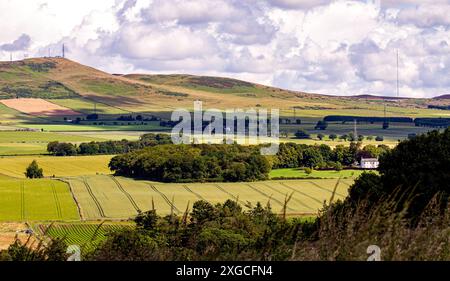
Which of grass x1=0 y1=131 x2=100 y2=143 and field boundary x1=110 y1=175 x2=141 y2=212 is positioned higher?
grass x1=0 y1=131 x2=100 y2=143

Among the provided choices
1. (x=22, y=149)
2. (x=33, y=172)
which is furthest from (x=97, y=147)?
(x=33, y=172)

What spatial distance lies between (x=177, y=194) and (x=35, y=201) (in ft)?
52.7

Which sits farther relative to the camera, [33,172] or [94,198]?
[33,172]

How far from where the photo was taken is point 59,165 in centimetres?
12525

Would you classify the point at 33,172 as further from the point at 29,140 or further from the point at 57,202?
the point at 29,140

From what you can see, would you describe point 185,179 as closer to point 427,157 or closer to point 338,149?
point 338,149

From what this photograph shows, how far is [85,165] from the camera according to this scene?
127 meters

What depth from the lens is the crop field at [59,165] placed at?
11759 centimetres

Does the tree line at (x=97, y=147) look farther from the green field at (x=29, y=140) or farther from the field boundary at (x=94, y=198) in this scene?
the field boundary at (x=94, y=198)

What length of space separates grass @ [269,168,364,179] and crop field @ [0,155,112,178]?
27.3m

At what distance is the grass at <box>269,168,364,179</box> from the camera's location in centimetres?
10962

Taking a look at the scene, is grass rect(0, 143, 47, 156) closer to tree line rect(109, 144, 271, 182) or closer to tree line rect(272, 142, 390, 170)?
tree line rect(109, 144, 271, 182)

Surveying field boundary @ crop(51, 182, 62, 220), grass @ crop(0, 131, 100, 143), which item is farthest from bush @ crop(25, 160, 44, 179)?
grass @ crop(0, 131, 100, 143)

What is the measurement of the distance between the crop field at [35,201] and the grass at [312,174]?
32331mm
